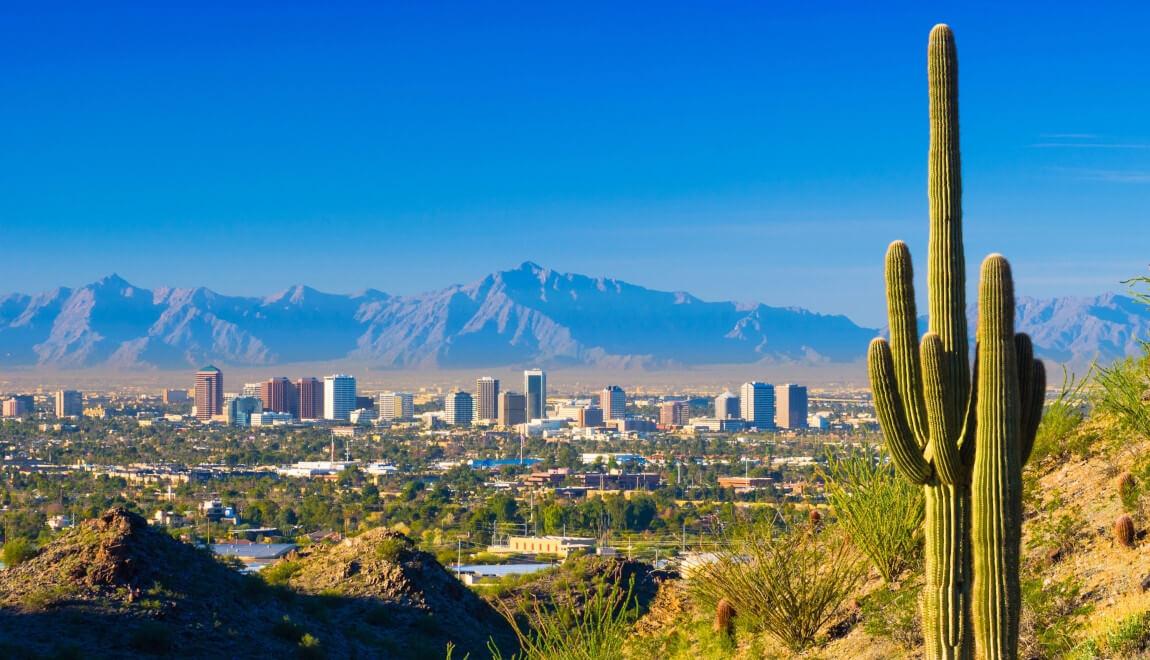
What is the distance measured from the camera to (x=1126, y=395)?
1386 cm

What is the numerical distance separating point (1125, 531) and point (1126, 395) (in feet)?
7.36

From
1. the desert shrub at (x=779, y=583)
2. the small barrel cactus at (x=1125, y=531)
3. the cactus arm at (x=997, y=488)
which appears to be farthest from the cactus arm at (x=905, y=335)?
the desert shrub at (x=779, y=583)

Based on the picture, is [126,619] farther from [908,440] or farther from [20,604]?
[908,440]

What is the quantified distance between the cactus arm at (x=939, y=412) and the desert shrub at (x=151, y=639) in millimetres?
13875

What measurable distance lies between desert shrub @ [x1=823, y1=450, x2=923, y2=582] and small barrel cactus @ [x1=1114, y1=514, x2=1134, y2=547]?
1.87 m

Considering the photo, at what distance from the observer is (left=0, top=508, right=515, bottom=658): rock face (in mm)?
19828

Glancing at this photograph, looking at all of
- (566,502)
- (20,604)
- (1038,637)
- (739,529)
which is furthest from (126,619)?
(566,502)

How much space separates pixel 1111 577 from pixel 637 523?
58550 millimetres

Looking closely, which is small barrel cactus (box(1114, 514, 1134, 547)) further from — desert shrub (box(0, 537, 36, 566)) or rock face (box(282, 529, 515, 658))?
desert shrub (box(0, 537, 36, 566))

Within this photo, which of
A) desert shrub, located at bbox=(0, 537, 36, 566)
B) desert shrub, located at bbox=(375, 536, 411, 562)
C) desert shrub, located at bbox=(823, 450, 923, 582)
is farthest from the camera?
desert shrub, located at bbox=(375, 536, 411, 562)

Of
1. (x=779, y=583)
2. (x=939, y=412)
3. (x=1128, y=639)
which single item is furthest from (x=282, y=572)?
(x=939, y=412)

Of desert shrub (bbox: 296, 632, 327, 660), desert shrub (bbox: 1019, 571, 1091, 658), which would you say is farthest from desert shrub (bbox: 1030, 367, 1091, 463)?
desert shrub (bbox: 296, 632, 327, 660)

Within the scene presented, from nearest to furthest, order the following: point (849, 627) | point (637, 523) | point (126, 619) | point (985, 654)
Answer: point (985, 654)
point (849, 627)
point (126, 619)
point (637, 523)

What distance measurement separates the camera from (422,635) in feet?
79.8
